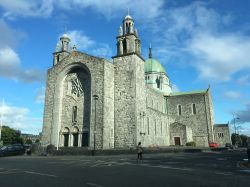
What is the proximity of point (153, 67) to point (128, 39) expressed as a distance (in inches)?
1208

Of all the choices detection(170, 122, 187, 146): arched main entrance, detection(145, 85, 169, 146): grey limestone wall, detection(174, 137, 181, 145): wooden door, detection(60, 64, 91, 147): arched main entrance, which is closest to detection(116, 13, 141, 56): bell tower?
detection(60, 64, 91, 147): arched main entrance

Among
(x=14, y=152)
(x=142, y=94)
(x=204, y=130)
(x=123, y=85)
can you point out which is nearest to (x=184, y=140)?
(x=204, y=130)

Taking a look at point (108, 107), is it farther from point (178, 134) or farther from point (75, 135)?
point (178, 134)

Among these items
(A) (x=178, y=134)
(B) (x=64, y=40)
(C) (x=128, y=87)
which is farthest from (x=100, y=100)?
(A) (x=178, y=134)

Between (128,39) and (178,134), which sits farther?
(178,134)

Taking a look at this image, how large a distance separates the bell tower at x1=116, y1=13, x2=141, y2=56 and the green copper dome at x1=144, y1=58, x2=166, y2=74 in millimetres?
28745

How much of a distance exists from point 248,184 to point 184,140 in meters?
45.6

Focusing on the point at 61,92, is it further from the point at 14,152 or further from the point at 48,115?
the point at 14,152

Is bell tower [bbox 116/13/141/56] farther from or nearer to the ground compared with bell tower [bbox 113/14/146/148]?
farther from the ground

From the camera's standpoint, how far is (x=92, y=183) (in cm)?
948

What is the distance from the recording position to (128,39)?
40.4 m

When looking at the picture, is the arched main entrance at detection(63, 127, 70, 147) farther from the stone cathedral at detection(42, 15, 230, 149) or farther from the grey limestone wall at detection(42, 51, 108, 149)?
the grey limestone wall at detection(42, 51, 108, 149)

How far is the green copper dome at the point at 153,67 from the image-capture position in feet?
230

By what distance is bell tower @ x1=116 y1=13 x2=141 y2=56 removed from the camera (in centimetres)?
4022
